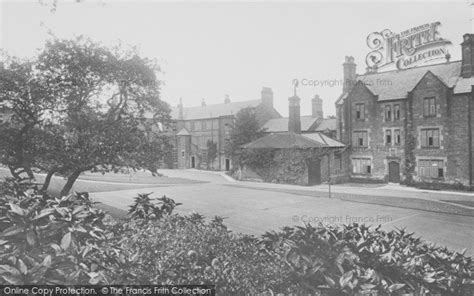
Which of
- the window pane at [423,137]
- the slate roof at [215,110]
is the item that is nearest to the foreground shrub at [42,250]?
the window pane at [423,137]

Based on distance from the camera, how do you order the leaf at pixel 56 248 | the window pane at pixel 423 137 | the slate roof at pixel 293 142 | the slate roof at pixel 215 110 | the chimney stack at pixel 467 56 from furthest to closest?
the slate roof at pixel 215 110
the slate roof at pixel 293 142
the window pane at pixel 423 137
the chimney stack at pixel 467 56
the leaf at pixel 56 248

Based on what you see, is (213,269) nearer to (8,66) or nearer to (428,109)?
(8,66)

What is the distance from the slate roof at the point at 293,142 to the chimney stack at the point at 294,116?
127 cm

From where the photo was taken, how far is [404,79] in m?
35.3

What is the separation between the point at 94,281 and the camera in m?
3.51

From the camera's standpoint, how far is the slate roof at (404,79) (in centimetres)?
3142

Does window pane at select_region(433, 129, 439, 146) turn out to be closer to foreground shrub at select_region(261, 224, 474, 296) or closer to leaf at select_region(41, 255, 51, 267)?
foreground shrub at select_region(261, 224, 474, 296)

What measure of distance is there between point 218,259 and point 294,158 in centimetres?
2955

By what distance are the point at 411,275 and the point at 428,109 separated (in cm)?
3116

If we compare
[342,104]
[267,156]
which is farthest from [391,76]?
[267,156]

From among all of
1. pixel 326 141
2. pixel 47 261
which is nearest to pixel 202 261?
pixel 47 261

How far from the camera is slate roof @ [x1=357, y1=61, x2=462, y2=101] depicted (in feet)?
103

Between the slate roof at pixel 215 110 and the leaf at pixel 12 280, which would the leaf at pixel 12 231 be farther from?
the slate roof at pixel 215 110

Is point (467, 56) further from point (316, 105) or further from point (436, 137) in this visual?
point (316, 105)
